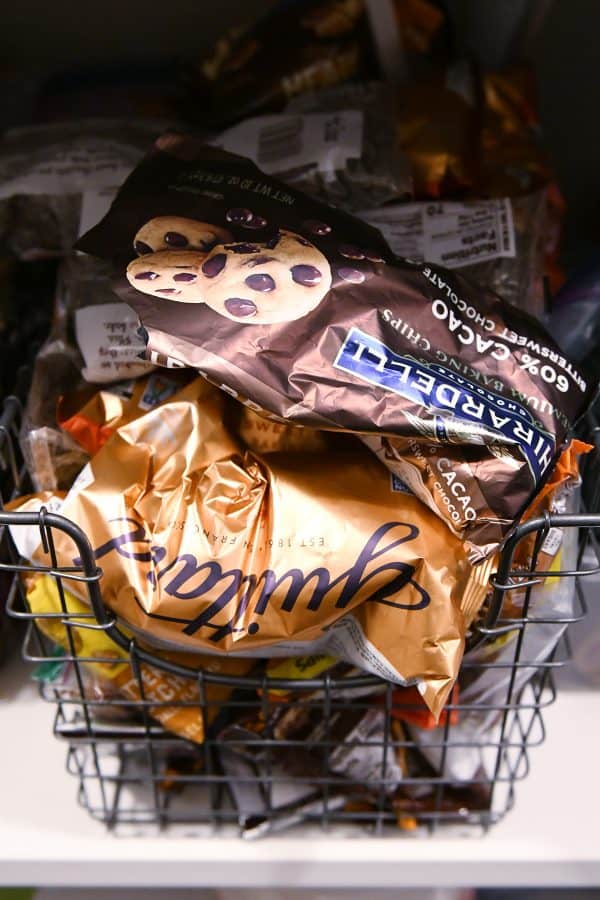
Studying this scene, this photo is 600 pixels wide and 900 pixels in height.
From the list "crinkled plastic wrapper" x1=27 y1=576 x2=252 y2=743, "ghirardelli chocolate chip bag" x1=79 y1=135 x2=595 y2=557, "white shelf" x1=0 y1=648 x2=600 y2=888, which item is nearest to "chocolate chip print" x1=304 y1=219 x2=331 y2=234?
"ghirardelli chocolate chip bag" x1=79 y1=135 x2=595 y2=557

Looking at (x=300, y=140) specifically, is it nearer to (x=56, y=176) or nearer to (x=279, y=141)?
(x=279, y=141)

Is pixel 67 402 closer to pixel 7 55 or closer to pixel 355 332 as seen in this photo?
pixel 355 332

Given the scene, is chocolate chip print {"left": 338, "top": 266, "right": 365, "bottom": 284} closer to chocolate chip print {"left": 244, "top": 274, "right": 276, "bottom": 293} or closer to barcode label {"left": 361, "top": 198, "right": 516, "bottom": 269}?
chocolate chip print {"left": 244, "top": 274, "right": 276, "bottom": 293}

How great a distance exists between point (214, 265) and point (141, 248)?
0.14 ft

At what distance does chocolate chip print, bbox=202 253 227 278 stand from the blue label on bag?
76 mm

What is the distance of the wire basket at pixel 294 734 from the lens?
47 centimetres

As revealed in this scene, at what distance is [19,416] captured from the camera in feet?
1.77

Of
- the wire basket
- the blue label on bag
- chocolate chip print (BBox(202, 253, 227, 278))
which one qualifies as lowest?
the wire basket

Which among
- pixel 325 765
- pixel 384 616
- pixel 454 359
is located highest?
pixel 454 359

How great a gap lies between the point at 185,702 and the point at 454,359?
244 millimetres

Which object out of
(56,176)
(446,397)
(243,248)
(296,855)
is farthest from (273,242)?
(296,855)

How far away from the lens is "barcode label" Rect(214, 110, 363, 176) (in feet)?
1.90

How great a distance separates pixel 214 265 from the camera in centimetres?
42

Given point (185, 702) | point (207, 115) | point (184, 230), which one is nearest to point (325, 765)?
point (185, 702)
